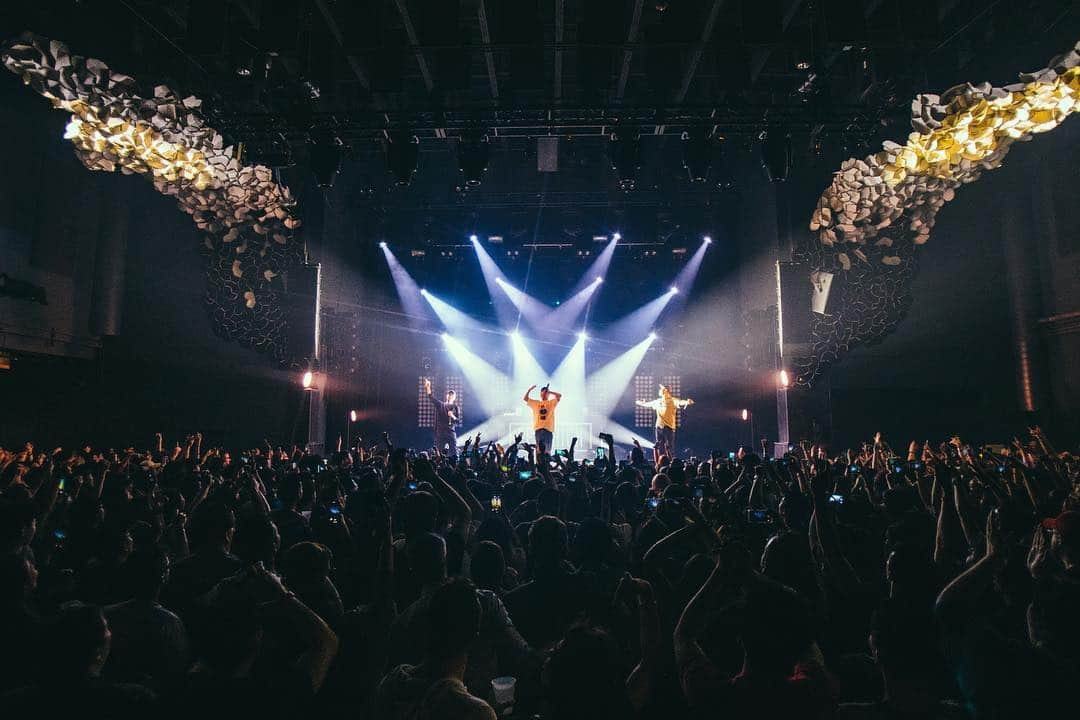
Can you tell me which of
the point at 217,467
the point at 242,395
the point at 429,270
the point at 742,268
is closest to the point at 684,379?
the point at 742,268

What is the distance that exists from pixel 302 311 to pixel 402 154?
5.26m

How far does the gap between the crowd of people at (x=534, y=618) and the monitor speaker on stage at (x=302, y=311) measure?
955 centimetres

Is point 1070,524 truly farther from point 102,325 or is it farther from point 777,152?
point 102,325

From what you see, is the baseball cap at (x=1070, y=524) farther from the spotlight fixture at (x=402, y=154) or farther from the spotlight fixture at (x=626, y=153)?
the spotlight fixture at (x=402, y=154)

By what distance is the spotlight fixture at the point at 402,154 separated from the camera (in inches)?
388

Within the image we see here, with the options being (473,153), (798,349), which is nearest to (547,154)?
(473,153)

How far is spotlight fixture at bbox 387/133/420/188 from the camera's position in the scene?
984 centimetres

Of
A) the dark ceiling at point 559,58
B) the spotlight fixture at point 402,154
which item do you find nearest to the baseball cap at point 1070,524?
the dark ceiling at point 559,58

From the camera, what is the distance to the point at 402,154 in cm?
988

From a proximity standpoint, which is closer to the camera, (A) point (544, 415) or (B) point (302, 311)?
(B) point (302, 311)

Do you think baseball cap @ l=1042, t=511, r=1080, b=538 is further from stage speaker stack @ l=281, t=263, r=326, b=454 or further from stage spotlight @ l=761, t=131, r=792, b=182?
stage speaker stack @ l=281, t=263, r=326, b=454

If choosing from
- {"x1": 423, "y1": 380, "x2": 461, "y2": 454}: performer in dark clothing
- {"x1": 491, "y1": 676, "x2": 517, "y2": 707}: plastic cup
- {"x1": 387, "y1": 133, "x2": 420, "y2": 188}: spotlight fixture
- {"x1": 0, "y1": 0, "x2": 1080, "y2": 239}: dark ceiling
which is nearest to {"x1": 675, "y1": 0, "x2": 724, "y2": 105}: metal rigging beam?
{"x1": 0, "y1": 0, "x2": 1080, "y2": 239}: dark ceiling

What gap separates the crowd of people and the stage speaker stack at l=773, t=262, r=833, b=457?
10.0m

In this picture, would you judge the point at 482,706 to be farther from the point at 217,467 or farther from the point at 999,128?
the point at 999,128
